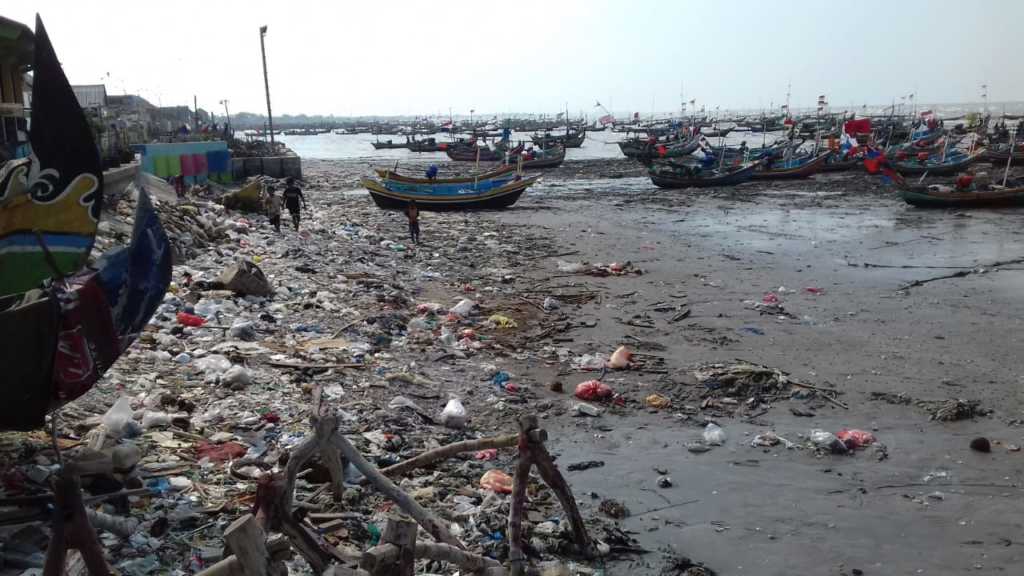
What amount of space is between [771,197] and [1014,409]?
2082 cm

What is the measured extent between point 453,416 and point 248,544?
3.88m

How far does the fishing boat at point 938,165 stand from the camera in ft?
99.3

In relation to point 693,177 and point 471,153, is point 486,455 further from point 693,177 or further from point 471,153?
point 471,153

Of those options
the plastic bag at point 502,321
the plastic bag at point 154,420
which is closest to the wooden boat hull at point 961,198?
the plastic bag at point 502,321

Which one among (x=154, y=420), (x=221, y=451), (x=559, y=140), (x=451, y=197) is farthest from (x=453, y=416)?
(x=559, y=140)

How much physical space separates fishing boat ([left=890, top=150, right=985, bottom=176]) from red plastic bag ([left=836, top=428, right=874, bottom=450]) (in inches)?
1092

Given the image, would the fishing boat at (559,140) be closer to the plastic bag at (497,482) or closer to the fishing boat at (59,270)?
the plastic bag at (497,482)

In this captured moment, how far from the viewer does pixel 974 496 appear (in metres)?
5.28

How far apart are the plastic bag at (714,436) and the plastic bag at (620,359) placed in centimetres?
A: 170

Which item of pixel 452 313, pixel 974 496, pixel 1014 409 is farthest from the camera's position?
pixel 452 313

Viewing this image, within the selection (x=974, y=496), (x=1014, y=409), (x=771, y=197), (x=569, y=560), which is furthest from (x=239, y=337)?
(x=771, y=197)

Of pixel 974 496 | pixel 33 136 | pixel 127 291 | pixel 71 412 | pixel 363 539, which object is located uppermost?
pixel 33 136

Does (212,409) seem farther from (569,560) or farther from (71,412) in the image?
(569,560)

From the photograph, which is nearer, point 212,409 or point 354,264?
point 212,409
